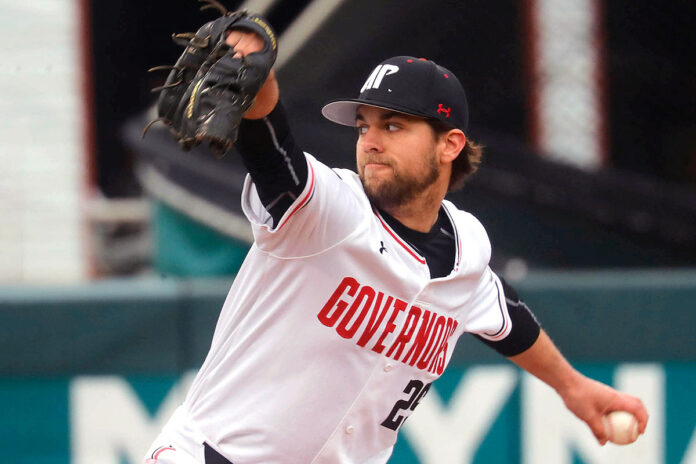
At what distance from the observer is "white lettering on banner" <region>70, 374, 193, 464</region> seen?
159 inches

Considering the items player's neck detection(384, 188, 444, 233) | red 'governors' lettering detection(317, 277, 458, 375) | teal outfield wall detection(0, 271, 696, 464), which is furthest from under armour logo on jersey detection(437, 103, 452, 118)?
teal outfield wall detection(0, 271, 696, 464)

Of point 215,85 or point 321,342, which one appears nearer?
point 215,85

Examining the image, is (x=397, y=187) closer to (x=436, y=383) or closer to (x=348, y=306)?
(x=348, y=306)

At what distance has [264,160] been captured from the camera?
1.92m

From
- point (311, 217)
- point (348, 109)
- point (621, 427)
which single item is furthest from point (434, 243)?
point (621, 427)

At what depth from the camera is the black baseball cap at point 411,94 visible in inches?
90.7

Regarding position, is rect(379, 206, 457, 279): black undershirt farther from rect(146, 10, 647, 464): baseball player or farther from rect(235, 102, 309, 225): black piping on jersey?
rect(235, 102, 309, 225): black piping on jersey

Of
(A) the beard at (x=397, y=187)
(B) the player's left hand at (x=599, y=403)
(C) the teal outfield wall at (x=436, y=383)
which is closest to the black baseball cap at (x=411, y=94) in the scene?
(A) the beard at (x=397, y=187)

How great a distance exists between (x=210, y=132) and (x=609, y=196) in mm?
5273

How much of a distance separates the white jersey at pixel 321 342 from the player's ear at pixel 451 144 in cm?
26

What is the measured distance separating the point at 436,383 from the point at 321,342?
206cm

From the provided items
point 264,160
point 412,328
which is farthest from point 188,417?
point 264,160

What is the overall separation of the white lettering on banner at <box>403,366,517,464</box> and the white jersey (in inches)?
71.2

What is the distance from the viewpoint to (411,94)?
232 centimetres
